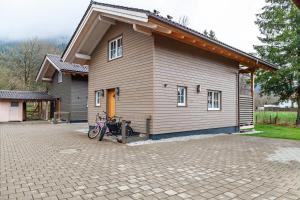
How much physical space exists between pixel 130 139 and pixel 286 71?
40.4 ft

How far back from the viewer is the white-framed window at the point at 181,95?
376 inches

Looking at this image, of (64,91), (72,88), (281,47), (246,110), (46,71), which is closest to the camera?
(246,110)

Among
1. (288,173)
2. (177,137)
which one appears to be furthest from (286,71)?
(288,173)

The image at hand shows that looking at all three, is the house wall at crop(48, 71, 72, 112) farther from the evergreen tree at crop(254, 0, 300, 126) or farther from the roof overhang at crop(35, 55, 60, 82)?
the evergreen tree at crop(254, 0, 300, 126)

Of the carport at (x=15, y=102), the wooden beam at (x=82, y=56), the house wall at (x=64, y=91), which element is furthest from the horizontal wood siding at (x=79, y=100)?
the wooden beam at (x=82, y=56)

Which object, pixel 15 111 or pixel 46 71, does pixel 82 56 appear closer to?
pixel 46 71

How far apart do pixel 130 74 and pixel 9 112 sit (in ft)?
50.1

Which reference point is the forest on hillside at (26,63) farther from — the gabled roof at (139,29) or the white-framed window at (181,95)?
the white-framed window at (181,95)

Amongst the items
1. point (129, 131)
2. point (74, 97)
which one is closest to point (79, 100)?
point (74, 97)

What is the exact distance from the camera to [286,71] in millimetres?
15602

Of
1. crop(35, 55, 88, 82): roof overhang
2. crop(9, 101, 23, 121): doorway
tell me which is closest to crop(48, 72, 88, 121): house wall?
crop(35, 55, 88, 82): roof overhang

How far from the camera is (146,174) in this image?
4465mm

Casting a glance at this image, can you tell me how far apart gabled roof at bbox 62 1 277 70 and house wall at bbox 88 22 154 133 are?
57 cm

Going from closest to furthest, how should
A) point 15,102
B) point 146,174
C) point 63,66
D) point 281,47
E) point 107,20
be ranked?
point 146,174 → point 107,20 → point 281,47 → point 63,66 → point 15,102
